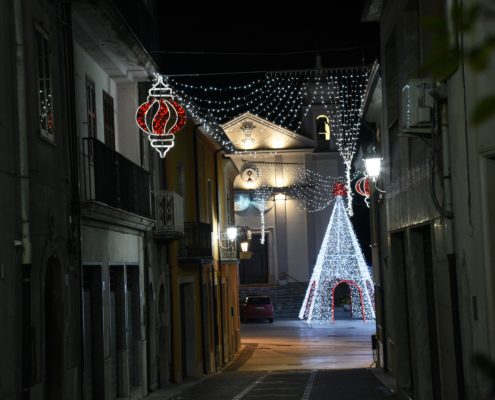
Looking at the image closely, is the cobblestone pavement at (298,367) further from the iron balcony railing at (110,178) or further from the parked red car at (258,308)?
the iron balcony railing at (110,178)

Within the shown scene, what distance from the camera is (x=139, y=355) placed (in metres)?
17.8

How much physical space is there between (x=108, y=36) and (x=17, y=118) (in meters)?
4.80

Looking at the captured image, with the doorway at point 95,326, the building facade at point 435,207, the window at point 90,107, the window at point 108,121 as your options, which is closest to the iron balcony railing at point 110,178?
the window at point 90,107

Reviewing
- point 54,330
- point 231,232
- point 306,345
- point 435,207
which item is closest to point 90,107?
point 54,330

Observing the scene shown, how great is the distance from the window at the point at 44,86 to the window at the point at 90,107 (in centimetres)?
269

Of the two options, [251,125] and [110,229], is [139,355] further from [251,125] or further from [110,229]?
[251,125]

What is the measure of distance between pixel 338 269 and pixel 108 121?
33754mm

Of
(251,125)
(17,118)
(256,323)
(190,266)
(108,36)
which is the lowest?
(256,323)

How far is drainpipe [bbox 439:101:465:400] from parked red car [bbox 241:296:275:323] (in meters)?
39.8

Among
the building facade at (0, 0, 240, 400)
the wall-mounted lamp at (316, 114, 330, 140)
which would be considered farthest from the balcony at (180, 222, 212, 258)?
the wall-mounted lamp at (316, 114, 330, 140)

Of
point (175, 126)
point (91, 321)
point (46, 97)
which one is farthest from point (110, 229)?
point (46, 97)

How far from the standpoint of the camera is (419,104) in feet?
34.1

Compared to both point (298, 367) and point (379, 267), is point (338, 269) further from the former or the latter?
point (379, 267)

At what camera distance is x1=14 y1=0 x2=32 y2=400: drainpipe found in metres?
9.98
